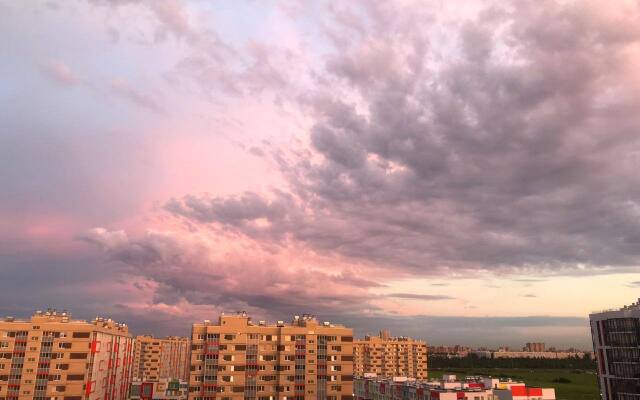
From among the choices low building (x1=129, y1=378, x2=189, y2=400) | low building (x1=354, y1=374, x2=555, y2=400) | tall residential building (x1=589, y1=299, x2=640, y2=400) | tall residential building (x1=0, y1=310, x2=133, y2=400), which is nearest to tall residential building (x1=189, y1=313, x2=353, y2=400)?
low building (x1=354, y1=374, x2=555, y2=400)

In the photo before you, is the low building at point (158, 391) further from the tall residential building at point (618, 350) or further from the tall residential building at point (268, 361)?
the tall residential building at point (618, 350)

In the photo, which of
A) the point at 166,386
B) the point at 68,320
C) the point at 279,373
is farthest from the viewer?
the point at 166,386

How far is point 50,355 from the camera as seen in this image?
12238 centimetres

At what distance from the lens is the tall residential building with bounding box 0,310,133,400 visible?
118750mm

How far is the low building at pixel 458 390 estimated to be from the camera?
12025cm

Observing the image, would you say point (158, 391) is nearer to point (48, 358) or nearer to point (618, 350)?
point (48, 358)

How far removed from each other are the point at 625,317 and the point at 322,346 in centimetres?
7291

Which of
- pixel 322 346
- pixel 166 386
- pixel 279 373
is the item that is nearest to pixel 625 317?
pixel 322 346

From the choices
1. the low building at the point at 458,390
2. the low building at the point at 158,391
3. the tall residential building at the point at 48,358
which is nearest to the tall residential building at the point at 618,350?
the low building at the point at 458,390

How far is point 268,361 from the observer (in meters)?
118

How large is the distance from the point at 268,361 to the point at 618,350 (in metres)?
84.1

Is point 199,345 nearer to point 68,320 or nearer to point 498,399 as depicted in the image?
point 68,320

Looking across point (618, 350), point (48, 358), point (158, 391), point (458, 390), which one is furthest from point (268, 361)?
point (158, 391)

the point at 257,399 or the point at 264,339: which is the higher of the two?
the point at 264,339
